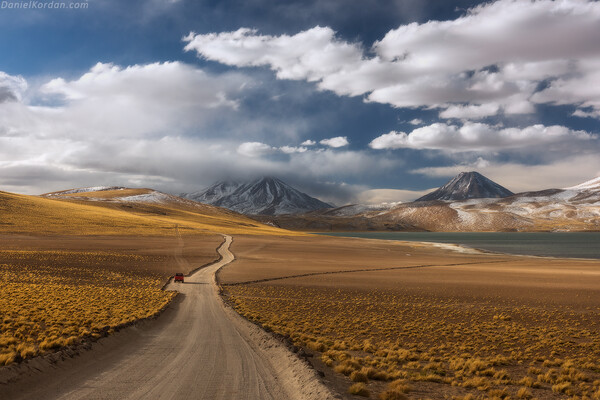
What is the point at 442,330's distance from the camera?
2231 cm

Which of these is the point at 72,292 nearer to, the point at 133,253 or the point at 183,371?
the point at 183,371

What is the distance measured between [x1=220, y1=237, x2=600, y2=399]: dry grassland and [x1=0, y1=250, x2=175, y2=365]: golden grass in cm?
738

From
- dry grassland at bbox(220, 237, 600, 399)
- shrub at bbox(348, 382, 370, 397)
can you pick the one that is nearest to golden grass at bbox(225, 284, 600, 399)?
dry grassland at bbox(220, 237, 600, 399)

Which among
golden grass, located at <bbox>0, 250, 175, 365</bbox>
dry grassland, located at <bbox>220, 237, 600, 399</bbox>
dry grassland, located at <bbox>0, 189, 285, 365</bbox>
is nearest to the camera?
dry grassland, located at <bbox>220, 237, 600, 399</bbox>

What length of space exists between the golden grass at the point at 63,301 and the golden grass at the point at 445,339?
7.49 m

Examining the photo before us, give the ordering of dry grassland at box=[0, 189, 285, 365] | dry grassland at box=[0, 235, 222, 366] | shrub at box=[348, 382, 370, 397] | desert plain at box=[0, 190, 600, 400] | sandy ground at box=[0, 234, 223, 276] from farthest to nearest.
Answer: sandy ground at box=[0, 234, 223, 276]
dry grassland at box=[0, 189, 285, 365]
dry grassland at box=[0, 235, 222, 366]
desert plain at box=[0, 190, 600, 400]
shrub at box=[348, 382, 370, 397]

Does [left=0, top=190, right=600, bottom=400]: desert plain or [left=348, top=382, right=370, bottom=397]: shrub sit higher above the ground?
[left=348, top=382, right=370, bottom=397]: shrub

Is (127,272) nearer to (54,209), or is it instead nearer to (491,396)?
(491,396)

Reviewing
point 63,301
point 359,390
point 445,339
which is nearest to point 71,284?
point 63,301

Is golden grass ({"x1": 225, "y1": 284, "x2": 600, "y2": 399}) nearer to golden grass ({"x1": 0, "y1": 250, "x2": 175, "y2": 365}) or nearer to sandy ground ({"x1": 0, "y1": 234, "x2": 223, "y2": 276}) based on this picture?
golden grass ({"x1": 0, "y1": 250, "x2": 175, "y2": 365})

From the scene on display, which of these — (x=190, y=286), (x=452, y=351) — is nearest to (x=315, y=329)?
(x=452, y=351)

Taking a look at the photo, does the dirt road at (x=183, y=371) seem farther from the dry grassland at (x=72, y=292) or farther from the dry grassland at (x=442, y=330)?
the dry grassland at (x=442, y=330)

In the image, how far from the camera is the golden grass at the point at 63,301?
16.3m

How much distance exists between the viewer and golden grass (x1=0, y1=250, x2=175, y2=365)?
1631cm
